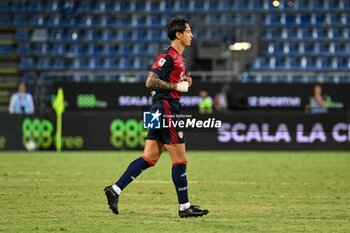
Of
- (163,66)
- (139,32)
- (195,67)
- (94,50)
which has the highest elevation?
(139,32)

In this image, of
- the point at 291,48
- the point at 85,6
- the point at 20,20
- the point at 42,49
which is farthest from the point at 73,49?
the point at 291,48

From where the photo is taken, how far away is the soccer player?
32.4 feet

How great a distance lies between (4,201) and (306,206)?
3901mm

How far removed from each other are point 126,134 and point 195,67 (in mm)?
3816

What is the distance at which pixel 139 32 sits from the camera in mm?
32875

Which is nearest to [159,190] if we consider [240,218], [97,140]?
[240,218]

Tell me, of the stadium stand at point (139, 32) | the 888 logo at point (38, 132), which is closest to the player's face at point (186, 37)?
the 888 logo at point (38, 132)

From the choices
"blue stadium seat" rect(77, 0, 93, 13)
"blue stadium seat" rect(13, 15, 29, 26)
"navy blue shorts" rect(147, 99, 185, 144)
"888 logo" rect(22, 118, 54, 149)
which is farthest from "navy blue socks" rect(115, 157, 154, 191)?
"blue stadium seat" rect(13, 15, 29, 26)

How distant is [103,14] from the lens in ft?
109

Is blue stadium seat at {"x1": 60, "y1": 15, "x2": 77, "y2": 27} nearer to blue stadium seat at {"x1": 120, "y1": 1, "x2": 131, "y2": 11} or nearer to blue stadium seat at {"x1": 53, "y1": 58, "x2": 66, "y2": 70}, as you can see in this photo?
blue stadium seat at {"x1": 53, "y1": 58, "x2": 66, "y2": 70}

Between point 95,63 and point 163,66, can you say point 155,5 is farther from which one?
point 163,66

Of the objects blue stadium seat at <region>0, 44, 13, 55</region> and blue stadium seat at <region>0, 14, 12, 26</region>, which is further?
blue stadium seat at <region>0, 14, 12, 26</region>

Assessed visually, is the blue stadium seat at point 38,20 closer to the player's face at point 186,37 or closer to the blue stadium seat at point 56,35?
the blue stadium seat at point 56,35

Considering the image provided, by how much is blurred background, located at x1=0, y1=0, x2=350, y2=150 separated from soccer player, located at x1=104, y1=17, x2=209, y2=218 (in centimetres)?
1566
